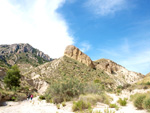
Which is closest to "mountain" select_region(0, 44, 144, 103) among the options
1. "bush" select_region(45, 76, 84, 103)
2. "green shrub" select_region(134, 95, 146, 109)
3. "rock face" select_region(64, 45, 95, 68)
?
"rock face" select_region(64, 45, 95, 68)

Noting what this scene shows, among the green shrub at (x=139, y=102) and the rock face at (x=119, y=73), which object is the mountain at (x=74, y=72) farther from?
the green shrub at (x=139, y=102)

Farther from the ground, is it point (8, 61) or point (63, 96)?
point (8, 61)

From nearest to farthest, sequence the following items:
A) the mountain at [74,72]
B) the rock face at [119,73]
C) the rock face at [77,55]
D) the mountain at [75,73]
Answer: the mountain at [75,73] < the mountain at [74,72] < the rock face at [77,55] < the rock face at [119,73]

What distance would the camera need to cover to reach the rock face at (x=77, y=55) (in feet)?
191

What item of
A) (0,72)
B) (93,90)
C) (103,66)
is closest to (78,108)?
(93,90)

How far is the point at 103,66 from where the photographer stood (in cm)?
6372

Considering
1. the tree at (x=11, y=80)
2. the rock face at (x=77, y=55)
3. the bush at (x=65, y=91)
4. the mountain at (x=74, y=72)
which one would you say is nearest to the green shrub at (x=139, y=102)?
the bush at (x=65, y=91)

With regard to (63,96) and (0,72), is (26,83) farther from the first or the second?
(63,96)

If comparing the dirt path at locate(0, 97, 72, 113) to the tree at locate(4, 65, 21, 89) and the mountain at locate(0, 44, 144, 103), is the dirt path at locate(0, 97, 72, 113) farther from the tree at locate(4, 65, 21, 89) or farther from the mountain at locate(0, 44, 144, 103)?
the tree at locate(4, 65, 21, 89)

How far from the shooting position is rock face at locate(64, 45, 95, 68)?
58.2 metres

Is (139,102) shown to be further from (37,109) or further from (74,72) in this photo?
(74,72)

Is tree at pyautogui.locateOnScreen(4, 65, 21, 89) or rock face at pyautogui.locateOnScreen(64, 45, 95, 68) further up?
rock face at pyautogui.locateOnScreen(64, 45, 95, 68)

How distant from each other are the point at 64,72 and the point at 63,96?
97.1 ft

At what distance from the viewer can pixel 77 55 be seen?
60.4m
